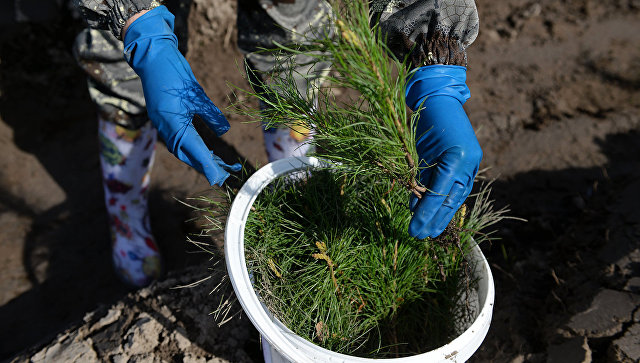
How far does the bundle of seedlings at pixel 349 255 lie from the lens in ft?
3.57

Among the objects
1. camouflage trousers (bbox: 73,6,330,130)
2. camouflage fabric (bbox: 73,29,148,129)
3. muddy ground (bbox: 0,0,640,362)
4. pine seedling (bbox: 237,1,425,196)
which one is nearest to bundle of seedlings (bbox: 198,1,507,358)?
pine seedling (bbox: 237,1,425,196)

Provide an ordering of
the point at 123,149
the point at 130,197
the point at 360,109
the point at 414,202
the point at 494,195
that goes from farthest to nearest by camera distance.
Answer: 1. the point at 494,195
2. the point at 130,197
3. the point at 123,149
4. the point at 414,202
5. the point at 360,109

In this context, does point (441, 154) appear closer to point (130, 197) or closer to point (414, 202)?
point (414, 202)

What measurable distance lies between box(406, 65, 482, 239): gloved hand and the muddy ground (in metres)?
0.66

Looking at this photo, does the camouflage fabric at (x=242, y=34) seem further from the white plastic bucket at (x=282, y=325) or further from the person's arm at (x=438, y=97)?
the white plastic bucket at (x=282, y=325)

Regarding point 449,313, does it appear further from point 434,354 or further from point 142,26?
point 142,26

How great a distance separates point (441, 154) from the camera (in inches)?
42.1

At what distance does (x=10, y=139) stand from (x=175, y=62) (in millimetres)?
1886

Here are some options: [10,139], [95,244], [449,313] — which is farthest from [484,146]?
[10,139]

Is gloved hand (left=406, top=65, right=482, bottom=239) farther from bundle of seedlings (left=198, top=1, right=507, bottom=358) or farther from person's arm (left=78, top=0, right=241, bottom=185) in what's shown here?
person's arm (left=78, top=0, right=241, bottom=185)

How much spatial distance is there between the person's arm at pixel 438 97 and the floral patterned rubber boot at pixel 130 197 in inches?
43.5

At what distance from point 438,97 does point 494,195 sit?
1.20 m

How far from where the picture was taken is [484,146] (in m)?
2.51

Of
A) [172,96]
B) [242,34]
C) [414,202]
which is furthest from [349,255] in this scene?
[242,34]
